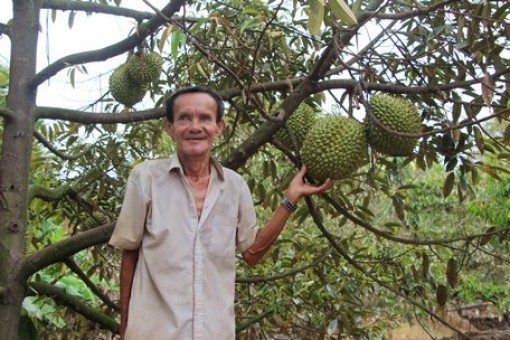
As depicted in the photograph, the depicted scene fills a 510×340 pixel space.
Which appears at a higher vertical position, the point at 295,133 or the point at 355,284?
the point at 295,133

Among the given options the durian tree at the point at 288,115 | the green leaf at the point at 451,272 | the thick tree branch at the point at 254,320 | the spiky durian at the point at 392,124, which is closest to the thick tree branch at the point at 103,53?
the durian tree at the point at 288,115

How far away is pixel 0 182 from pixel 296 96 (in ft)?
2.81

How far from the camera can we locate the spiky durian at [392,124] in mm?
1447

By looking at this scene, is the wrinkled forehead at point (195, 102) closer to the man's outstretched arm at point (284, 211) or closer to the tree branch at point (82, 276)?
the man's outstretched arm at point (284, 211)

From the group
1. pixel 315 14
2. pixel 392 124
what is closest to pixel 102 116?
pixel 392 124

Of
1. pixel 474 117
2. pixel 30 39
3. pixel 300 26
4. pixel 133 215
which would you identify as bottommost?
pixel 133 215

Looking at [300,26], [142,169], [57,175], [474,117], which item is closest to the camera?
[142,169]

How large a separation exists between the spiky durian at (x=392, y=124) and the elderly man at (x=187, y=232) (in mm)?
174

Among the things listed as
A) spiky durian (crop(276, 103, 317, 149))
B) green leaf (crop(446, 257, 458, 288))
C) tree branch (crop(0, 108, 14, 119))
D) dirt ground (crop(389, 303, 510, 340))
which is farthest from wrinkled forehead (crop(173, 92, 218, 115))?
dirt ground (crop(389, 303, 510, 340))

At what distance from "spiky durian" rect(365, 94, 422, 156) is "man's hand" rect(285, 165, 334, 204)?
16 cm

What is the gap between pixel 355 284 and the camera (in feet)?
7.29

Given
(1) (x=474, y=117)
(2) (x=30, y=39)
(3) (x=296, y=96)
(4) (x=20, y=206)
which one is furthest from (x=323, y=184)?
(2) (x=30, y=39)

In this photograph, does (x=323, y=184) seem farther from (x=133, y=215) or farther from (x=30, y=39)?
(x=30, y=39)

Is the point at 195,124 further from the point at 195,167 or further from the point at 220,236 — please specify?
the point at 220,236
